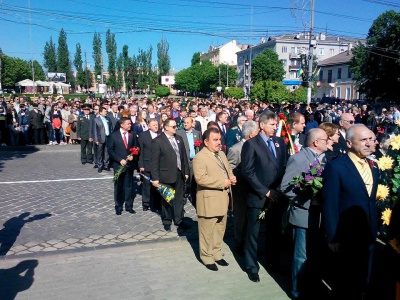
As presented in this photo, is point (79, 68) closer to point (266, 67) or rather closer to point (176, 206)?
point (266, 67)

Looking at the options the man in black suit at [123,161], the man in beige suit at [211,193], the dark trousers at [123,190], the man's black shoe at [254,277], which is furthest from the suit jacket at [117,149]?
the man's black shoe at [254,277]

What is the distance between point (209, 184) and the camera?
4.81 metres

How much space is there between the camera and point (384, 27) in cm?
4931

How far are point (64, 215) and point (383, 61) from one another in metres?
45.6

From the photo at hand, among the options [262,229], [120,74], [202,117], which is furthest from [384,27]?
[120,74]

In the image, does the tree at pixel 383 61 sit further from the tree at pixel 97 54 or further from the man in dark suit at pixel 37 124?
the tree at pixel 97 54

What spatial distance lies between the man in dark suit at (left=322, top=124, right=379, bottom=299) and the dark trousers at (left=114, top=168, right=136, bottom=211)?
4.89m

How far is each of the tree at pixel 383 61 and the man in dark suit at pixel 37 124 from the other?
38.0 m

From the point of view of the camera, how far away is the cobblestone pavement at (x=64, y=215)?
6214 mm

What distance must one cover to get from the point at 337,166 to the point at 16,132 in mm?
16344

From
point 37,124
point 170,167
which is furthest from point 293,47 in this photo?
point 170,167

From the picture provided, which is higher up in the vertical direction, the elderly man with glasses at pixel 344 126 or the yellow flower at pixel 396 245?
the elderly man with glasses at pixel 344 126

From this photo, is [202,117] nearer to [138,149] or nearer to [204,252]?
[138,149]

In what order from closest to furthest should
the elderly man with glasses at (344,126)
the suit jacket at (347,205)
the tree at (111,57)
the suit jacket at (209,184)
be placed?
the suit jacket at (347,205)
the suit jacket at (209,184)
the elderly man with glasses at (344,126)
the tree at (111,57)
